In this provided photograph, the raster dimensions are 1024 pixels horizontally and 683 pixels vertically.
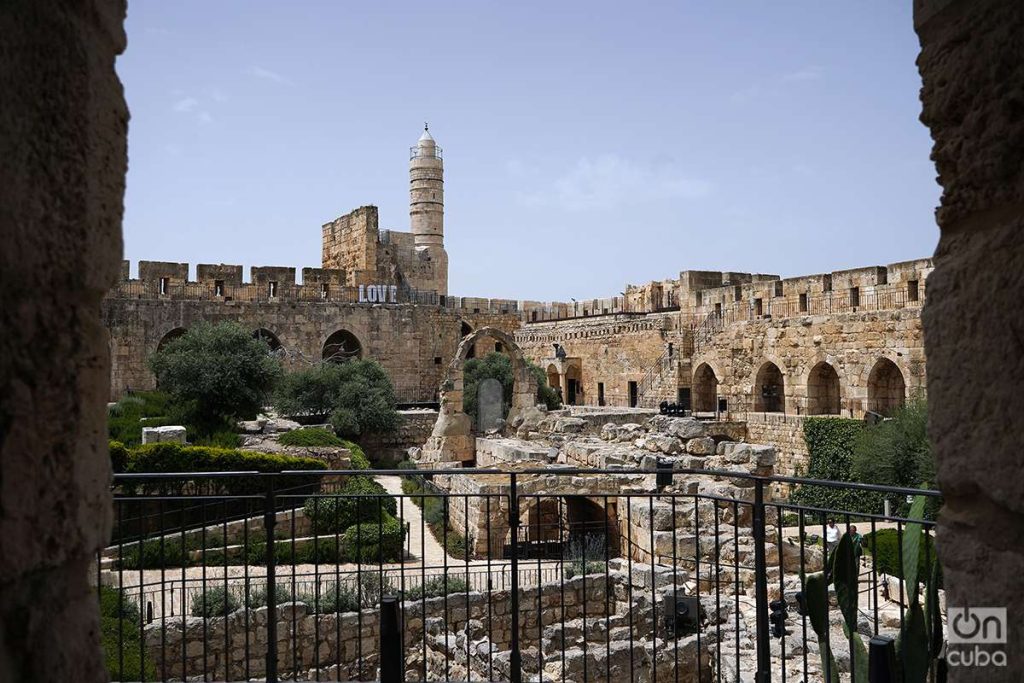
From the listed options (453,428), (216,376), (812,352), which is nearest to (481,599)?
(453,428)

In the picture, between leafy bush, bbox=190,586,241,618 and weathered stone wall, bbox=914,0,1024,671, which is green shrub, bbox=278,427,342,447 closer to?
leafy bush, bbox=190,586,241,618

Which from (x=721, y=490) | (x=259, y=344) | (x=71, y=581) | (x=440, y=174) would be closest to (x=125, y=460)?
(x=259, y=344)

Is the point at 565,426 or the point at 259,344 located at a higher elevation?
the point at 259,344

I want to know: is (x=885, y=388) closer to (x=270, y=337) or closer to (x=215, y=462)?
(x=215, y=462)

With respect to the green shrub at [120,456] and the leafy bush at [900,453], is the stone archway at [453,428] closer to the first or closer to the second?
the green shrub at [120,456]

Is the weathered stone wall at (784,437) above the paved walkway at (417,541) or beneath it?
above

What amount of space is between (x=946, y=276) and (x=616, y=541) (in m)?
12.4

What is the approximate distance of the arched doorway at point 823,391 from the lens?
21.0 m

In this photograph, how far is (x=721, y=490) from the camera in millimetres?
12984

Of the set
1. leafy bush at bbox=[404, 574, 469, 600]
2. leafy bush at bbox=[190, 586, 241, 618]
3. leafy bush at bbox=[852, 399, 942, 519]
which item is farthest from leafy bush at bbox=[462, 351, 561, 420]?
leafy bush at bbox=[190, 586, 241, 618]

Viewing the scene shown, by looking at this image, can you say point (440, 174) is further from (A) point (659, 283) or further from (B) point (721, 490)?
(B) point (721, 490)

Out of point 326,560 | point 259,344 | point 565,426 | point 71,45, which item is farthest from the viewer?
point 259,344

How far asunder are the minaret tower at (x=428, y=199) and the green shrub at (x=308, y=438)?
16.6 metres

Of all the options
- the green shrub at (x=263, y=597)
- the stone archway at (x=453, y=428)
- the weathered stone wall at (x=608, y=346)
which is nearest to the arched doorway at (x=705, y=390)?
the weathered stone wall at (x=608, y=346)
